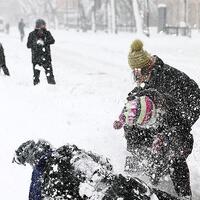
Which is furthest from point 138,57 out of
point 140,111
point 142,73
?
point 140,111

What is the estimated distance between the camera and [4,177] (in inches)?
212

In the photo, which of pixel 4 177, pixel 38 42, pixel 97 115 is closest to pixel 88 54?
pixel 38 42

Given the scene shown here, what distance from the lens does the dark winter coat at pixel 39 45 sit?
38.7 ft

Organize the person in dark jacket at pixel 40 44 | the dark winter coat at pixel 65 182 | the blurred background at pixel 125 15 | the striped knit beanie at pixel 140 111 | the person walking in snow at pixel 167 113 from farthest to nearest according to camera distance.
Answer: the blurred background at pixel 125 15, the person in dark jacket at pixel 40 44, the person walking in snow at pixel 167 113, the striped knit beanie at pixel 140 111, the dark winter coat at pixel 65 182

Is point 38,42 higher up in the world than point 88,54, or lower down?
higher up

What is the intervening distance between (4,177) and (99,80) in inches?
320

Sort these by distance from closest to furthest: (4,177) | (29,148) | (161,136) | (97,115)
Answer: (29,148)
(161,136)
(4,177)
(97,115)

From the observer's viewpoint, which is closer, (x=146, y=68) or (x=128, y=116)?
(x=128, y=116)

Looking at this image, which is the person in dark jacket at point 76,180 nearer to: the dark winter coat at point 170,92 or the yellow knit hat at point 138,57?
the dark winter coat at point 170,92

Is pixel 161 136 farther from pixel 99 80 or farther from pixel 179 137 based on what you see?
pixel 99 80

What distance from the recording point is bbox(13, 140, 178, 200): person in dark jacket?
2.73m

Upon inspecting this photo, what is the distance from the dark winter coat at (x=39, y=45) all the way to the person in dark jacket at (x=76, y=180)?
885 cm

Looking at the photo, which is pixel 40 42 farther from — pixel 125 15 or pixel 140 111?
pixel 125 15

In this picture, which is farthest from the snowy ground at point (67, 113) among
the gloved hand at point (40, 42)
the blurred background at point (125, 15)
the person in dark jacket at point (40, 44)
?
the blurred background at point (125, 15)
